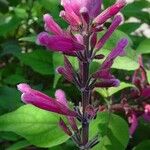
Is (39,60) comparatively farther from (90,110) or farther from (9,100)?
(90,110)

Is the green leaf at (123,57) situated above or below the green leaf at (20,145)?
above

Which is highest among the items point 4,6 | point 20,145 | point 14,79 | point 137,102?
point 4,6

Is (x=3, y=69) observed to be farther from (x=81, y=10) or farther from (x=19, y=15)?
(x=81, y=10)

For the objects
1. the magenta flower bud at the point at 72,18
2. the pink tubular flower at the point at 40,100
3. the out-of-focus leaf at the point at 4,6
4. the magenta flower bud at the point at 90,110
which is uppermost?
the out-of-focus leaf at the point at 4,6

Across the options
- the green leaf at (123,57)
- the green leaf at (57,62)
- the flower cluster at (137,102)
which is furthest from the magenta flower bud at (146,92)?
the green leaf at (57,62)

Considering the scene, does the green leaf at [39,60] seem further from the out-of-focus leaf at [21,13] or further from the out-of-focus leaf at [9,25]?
the out-of-focus leaf at [21,13]

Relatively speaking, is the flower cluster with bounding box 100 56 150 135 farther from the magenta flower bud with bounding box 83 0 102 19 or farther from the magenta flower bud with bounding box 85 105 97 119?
the magenta flower bud with bounding box 83 0 102 19

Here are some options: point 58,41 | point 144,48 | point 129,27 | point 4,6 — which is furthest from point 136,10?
point 58,41
